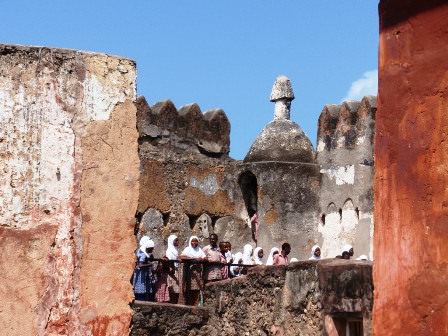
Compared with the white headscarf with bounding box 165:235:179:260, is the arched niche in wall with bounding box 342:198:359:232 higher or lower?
higher

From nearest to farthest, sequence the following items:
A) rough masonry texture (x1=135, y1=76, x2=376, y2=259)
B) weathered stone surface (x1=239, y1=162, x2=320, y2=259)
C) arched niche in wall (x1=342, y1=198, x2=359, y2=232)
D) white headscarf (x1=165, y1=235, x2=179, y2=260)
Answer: white headscarf (x1=165, y1=235, x2=179, y2=260) < arched niche in wall (x1=342, y1=198, x2=359, y2=232) < rough masonry texture (x1=135, y1=76, x2=376, y2=259) < weathered stone surface (x1=239, y1=162, x2=320, y2=259)

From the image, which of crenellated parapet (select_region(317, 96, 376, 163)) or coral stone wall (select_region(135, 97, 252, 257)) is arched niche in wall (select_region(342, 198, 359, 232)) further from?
coral stone wall (select_region(135, 97, 252, 257))

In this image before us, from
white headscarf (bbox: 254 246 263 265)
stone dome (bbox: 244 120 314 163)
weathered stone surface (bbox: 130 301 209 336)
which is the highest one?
stone dome (bbox: 244 120 314 163)

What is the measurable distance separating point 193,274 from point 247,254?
213cm

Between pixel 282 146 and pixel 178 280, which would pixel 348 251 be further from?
pixel 282 146

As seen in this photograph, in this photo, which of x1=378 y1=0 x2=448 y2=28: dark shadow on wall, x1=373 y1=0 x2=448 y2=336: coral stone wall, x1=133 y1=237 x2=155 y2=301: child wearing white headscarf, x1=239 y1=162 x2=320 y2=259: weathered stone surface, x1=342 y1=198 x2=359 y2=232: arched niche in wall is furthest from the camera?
x1=239 y1=162 x2=320 y2=259: weathered stone surface

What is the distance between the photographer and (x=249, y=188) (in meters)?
18.8

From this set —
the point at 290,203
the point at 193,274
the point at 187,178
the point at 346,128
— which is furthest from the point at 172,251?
the point at 346,128

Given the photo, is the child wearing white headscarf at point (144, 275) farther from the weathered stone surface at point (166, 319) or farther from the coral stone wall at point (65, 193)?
the coral stone wall at point (65, 193)

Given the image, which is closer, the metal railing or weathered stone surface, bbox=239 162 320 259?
the metal railing

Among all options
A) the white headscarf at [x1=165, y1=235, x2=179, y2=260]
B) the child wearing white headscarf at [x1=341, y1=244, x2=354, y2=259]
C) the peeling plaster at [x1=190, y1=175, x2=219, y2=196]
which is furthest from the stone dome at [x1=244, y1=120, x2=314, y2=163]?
the white headscarf at [x1=165, y1=235, x2=179, y2=260]

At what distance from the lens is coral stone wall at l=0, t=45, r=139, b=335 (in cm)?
686

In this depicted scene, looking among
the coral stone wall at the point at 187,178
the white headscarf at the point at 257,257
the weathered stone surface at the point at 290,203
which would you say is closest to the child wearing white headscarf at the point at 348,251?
the white headscarf at the point at 257,257

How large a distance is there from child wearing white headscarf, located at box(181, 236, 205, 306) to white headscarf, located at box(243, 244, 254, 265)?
1.38m
